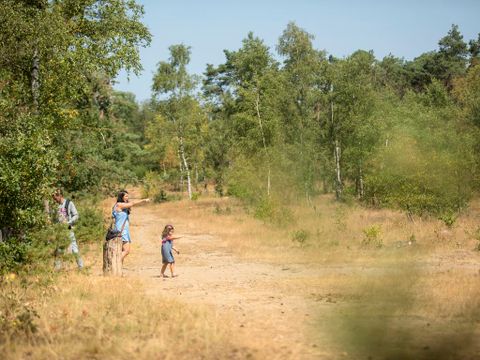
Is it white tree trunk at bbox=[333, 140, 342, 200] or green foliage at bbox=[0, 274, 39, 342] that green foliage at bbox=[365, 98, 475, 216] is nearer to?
white tree trunk at bbox=[333, 140, 342, 200]

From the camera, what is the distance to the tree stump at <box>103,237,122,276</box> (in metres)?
12.4

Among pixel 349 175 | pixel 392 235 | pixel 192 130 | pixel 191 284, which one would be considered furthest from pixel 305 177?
pixel 191 284

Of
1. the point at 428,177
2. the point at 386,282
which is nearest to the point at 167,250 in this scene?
the point at 386,282

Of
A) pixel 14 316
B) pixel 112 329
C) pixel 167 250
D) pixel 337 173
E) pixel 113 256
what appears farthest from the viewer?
pixel 337 173

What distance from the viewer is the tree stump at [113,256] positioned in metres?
12.4

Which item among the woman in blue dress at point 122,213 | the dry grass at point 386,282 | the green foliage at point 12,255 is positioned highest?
the woman in blue dress at point 122,213

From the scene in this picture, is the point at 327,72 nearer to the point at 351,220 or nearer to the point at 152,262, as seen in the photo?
the point at 351,220

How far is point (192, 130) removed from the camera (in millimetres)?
51062

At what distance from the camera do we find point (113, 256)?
40.7ft

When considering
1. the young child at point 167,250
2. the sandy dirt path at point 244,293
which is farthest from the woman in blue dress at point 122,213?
the sandy dirt path at point 244,293

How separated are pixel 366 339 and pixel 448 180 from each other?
18.9 metres

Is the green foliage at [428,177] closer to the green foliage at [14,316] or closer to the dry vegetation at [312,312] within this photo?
the dry vegetation at [312,312]

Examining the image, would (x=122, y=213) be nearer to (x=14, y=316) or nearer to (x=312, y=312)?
(x=14, y=316)

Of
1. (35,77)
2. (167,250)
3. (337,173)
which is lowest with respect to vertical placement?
(167,250)
